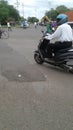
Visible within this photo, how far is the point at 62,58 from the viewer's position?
10.0 metres

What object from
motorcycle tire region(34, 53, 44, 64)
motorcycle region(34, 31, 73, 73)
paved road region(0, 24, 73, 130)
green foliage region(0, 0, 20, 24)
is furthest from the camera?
green foliage region(0, 0, 20, 24)

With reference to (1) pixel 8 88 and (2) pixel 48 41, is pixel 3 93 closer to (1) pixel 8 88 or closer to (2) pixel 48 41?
(1) pixel 8 88

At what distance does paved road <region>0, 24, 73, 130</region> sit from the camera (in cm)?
530

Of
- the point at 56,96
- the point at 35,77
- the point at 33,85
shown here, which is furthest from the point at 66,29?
the point at 56,96

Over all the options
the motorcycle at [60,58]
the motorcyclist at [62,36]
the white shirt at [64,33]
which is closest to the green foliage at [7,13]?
the motorcycle at [60,58]

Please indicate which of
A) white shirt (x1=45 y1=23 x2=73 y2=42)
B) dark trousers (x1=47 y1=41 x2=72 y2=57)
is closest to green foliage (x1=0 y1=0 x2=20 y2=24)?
dark trousers (x1=47 y1=41 x2=72 y2=57)

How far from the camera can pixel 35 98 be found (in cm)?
685

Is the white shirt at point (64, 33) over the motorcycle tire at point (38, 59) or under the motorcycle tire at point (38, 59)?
over

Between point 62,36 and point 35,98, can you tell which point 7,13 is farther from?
point 35,98

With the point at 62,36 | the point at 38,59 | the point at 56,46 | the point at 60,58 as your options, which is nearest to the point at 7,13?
the point at 38,59

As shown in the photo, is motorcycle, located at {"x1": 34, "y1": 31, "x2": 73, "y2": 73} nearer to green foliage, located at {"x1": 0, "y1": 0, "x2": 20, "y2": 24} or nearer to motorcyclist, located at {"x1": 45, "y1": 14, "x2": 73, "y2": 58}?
motorcyclist, located at {"x1": 45, "y1": 14, "x2": 73, "y2": 58}

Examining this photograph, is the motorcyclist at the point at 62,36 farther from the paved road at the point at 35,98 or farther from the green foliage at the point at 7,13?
the green foliage at the point at 7,13

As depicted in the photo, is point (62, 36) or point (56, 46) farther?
point (56, 46)

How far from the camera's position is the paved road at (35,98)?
5305mm
